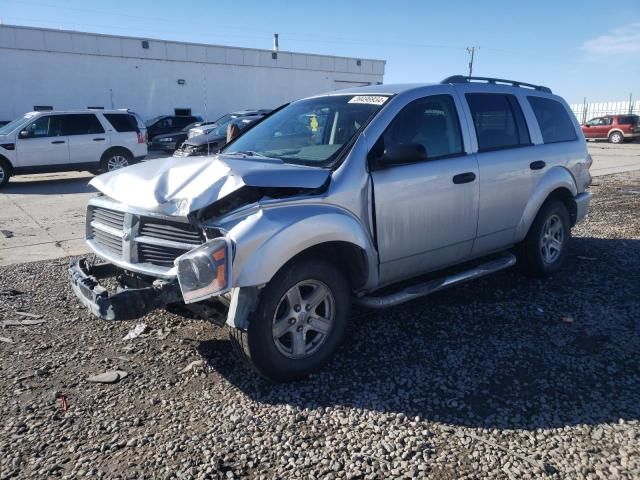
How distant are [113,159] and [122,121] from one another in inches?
45.1

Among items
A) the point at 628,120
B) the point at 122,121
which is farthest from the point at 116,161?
the point at 628,120

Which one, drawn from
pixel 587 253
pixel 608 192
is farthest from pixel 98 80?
pixel 587 253

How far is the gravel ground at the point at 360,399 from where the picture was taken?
8.98 feet

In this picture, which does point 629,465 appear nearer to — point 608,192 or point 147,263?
point 147,263

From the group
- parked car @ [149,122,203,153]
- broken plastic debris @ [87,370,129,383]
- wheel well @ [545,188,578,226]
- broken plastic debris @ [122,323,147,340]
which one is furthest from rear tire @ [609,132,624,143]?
broken plastic debris @ [87,370,129,383]

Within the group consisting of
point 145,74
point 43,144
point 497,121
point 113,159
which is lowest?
point 113,159

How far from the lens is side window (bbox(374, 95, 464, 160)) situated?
4062 millimetres

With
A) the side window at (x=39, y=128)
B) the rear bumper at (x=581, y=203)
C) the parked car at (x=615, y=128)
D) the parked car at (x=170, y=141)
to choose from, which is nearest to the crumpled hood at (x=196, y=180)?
the rear bumper at (x=581, y=203)

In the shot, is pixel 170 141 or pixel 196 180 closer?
pixel 196 180

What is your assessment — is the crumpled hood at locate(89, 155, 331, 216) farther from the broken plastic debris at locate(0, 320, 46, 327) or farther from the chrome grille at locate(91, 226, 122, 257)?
the broken plastic debris at locate(0, 320, 46, 327)

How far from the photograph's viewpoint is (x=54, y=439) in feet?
9.65

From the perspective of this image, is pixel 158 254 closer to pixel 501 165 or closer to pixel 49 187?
pixel 501 165

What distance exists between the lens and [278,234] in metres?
3.16

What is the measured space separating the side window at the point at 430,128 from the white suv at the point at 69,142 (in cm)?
1252
